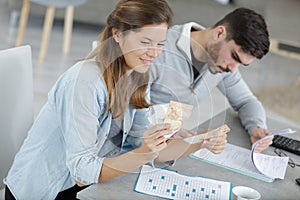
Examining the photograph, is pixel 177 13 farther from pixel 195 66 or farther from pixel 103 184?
pixel 103 184

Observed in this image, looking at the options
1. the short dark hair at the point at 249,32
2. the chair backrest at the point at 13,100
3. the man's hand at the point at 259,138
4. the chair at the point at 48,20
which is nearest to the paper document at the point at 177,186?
the man's hand at the point at 259,138

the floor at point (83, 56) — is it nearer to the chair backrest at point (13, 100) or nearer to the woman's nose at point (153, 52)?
the chair backrest at point (13, 100)

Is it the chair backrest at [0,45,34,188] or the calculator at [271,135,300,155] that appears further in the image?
the calculator at [271,135,300,155]

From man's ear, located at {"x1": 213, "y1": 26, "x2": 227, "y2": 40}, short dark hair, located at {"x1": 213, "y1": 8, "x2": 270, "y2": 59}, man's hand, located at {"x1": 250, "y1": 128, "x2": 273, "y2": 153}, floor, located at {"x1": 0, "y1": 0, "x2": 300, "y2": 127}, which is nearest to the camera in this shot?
man's hand, located at {"x1": 250, "y1": 128, "x2": 273, "y2": 153}

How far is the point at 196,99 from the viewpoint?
1438mm

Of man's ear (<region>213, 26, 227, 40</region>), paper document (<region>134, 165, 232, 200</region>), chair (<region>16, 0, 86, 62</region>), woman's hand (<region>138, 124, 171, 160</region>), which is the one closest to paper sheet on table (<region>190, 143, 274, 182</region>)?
paper document (<region>134, 165, 232, 200</region>)

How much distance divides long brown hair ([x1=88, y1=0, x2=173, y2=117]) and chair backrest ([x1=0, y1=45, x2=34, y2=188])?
0.92 feet

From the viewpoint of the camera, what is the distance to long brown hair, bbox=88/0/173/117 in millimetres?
1223

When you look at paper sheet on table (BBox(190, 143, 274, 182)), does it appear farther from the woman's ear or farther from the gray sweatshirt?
the woman's ear

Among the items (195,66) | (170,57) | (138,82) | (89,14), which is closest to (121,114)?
(138,82)

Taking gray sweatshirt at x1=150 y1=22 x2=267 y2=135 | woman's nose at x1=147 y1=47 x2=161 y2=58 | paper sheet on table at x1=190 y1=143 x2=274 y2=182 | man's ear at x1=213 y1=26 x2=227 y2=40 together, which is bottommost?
paper sheet on table at x1=190 y1=143 x2=274 y2=182

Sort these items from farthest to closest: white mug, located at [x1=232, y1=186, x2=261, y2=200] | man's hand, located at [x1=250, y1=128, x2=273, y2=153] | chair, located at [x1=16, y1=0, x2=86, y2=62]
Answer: chair, located at [x1=16, y1=0, x2=86, y2=62]
man's hand, located at [x1=250, y1=128, x2=273, y2=153]
white mug, located at [x1=232, y1=186, x2=261, y2=200]

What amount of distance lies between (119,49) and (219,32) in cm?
62

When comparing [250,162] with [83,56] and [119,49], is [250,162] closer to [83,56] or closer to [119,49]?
[119,49]
